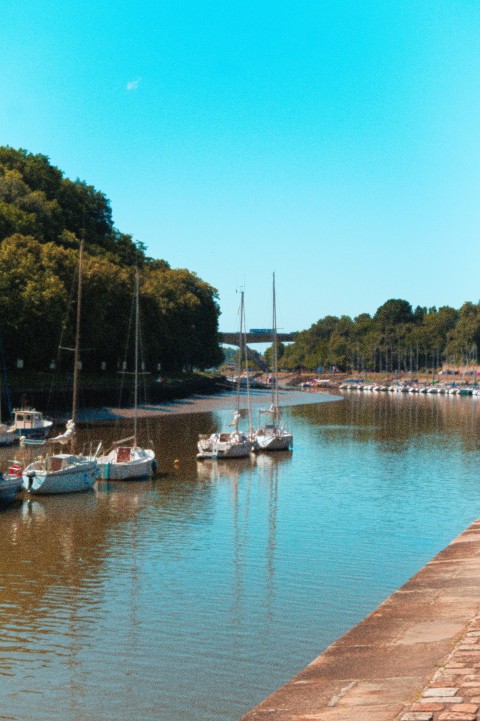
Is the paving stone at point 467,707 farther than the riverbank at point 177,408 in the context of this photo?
No

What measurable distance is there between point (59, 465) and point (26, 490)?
1.64m

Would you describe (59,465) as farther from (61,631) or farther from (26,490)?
(61,631)

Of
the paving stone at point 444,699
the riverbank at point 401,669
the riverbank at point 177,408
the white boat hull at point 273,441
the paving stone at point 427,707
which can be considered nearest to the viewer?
the paving stone at point 427,707

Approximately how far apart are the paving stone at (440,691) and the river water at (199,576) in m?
3.59

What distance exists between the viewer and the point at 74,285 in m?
81.2

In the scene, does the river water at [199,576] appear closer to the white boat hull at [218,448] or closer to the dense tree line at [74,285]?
the white boat hull at [218,448]

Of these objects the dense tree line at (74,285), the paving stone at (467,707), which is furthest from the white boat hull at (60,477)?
the dense tree line at (74,285)

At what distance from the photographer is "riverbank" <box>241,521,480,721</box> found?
504 inches

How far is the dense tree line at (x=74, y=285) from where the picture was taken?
77.5 meters

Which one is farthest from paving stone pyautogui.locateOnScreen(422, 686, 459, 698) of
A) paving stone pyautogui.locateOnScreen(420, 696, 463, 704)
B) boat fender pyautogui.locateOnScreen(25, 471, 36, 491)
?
boat fender pyautogui.locateOnScreen(25, 471, 36, 491)

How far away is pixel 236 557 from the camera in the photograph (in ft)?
89.9

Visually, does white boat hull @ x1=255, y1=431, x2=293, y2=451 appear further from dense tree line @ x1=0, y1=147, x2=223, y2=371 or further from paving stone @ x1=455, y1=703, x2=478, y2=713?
paving stone @ x1=455, y1=703, x2=478, y2=713

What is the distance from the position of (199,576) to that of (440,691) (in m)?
12.4

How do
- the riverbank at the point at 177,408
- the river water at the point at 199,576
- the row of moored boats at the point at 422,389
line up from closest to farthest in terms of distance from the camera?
the river water at the point at 199,576
the riverbank at the point at 177,408
the row of moored boats at the point at 422,389
